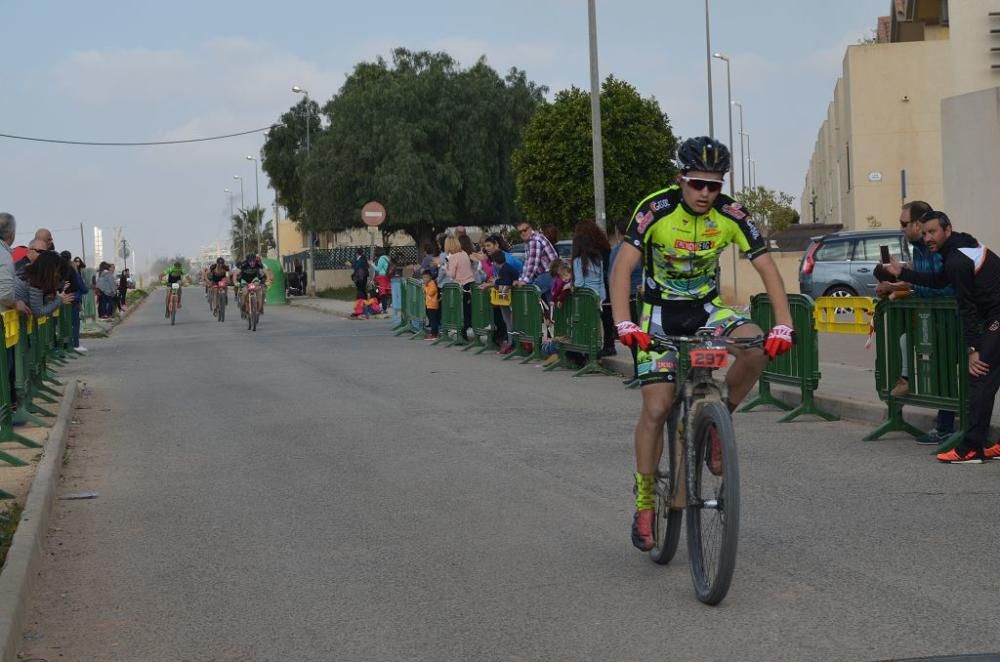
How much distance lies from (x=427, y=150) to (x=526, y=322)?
42.5 metres

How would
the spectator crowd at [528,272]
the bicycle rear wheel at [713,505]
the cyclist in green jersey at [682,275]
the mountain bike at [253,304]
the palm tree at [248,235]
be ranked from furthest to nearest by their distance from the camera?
1. the palm tree at [248,235]
2. the mountain bike at [253,304]
3. the spectator crowd at [528,272]
4. the cyclist in green jersey at [682,275]
5. the bicycle rear wheel at [713,505]

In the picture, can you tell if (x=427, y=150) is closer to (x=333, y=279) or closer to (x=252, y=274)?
(x=333, y=279)

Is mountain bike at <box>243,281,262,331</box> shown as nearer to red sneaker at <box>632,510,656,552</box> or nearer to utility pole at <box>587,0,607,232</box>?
utility pole at <box>587,0,607,232</box>

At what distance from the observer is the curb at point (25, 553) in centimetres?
552

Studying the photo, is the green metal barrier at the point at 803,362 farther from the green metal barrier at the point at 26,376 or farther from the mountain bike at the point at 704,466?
the green metal barrier at the point at 26,376

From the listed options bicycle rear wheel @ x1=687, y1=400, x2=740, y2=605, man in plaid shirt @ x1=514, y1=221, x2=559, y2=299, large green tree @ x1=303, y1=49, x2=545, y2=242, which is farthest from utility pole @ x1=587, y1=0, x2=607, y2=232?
large green tree @ x1=303, y1=49, x2=545, y2=242

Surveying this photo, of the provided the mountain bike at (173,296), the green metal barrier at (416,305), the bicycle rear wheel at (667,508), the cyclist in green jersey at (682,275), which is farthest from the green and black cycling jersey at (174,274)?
the cyclist in green jersey at (682,275)

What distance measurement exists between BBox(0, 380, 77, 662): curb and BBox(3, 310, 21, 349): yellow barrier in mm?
1007

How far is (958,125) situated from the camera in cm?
2058

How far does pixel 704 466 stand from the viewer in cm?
594

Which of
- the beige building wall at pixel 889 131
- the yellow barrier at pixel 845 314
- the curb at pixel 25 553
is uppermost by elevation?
the beige building wall at pixel 889 131

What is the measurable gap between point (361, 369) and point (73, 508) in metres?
10.2

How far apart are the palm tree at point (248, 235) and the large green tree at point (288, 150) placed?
167 ft

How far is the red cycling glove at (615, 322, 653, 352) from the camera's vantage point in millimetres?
5895
